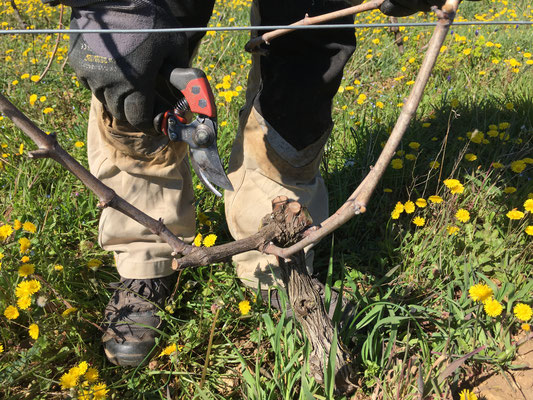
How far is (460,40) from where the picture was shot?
3.42 metres

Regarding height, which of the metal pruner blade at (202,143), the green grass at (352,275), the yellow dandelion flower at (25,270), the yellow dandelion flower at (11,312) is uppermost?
the metal pruner blade at (202,143)

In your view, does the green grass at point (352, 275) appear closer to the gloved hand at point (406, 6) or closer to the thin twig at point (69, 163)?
the thin twig at point (69, 163)

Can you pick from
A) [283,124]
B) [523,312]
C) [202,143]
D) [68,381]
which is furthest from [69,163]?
[523,312]

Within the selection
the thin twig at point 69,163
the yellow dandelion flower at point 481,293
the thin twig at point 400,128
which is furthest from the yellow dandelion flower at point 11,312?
the yellow dandelion flower at point 481,293

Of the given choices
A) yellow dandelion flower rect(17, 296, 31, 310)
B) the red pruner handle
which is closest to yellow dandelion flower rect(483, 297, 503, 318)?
the red pruner handle

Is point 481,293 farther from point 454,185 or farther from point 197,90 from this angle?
point 197,90

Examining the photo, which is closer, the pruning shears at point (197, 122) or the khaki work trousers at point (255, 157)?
the pruning shears at point (197, 122)

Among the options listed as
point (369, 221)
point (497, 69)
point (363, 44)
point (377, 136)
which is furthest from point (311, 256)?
point (363, 44)

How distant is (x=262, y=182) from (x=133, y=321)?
29.1 inches

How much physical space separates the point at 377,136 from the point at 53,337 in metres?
1.76

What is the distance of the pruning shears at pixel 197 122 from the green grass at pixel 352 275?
1.54 feet

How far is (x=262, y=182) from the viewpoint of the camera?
1.83 meters

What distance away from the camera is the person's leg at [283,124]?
64.8 inches

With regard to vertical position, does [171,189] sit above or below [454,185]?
above
